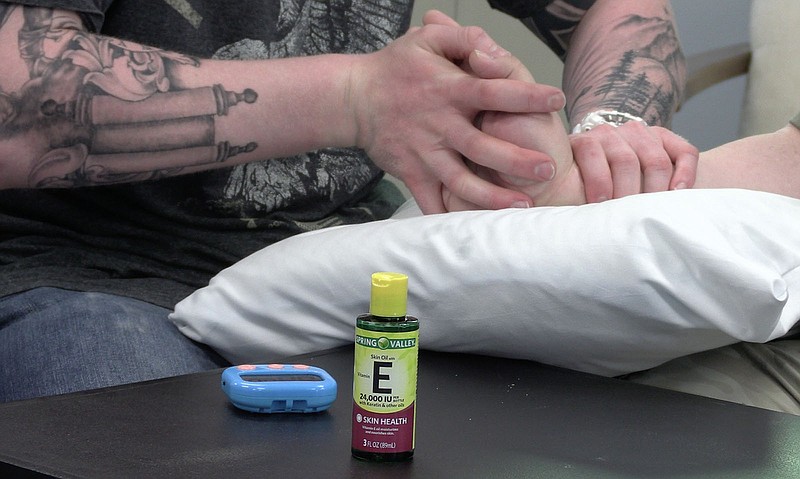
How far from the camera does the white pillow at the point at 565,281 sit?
69 cm

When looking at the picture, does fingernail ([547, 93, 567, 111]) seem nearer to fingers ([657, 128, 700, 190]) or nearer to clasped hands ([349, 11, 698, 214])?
clasped hands ([349, 11, 698, 214])

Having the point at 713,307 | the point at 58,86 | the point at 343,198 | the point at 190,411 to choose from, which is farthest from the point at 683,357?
the point at 58,86

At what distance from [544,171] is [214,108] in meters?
0.36

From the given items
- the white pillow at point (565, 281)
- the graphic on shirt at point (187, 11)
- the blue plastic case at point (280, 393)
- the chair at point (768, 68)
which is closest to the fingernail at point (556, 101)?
the white pillow at point (565, 281)

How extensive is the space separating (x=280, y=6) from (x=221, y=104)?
10.0 inches

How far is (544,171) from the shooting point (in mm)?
855

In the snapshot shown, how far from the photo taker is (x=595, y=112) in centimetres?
114

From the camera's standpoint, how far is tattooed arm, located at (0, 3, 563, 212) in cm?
92

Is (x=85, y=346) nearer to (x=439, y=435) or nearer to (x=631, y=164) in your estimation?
(x=439, y=435)

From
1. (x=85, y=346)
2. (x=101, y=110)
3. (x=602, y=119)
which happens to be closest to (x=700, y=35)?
(x=602, y=119)

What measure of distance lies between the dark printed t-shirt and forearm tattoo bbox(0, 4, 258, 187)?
0.06m

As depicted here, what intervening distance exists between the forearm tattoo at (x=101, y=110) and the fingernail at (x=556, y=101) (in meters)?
0.32

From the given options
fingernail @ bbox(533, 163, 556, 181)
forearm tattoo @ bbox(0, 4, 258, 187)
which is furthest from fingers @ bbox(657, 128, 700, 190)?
forearm tattoo @ bbox(0, 4, 258, 187)

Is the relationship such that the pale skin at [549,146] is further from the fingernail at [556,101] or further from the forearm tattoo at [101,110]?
the forearm tattoo at [101,110]
